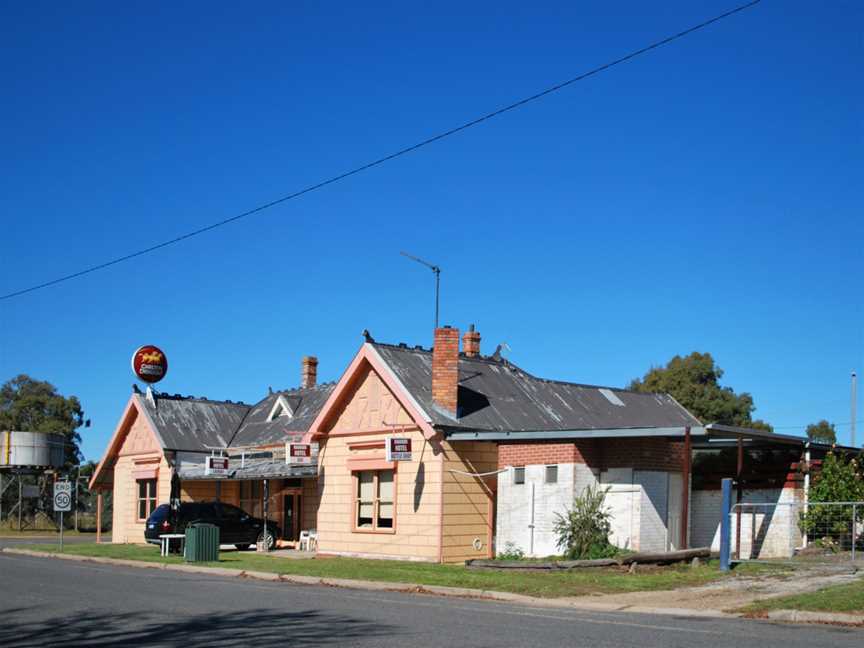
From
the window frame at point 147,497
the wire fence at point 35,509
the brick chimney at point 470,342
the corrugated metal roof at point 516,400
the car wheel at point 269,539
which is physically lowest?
the wire fence at point 35,509

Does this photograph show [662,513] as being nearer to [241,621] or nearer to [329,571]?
[329,571]

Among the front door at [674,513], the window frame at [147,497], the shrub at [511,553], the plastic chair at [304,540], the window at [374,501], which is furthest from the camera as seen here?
the window frame at [147,497]

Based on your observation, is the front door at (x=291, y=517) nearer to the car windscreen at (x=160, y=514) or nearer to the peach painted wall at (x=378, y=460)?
the car windscreen at (x=160, y=514)

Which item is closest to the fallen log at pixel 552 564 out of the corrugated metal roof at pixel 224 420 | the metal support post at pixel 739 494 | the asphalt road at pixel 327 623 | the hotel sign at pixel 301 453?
the metal support post at pixel 739 494

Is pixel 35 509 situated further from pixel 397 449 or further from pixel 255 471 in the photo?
pixel 397 449

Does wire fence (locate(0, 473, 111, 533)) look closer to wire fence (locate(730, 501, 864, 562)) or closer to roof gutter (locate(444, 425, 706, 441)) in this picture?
roof gutter (locate(444, 425, 706, 441))

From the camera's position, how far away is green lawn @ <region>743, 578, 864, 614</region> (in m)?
14.5

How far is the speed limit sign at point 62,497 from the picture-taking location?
3447 centimetres

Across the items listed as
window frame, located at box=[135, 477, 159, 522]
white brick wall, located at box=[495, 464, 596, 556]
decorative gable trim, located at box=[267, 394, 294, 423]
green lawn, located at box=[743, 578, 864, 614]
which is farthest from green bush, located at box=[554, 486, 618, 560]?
window frame, located at box=[135, 477, 159, 522]

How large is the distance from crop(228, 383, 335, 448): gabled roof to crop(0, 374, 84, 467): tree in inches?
1541

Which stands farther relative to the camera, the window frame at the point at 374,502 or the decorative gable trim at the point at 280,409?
the decorative gable trim at the point at 280,409

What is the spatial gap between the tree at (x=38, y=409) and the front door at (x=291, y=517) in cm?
4561

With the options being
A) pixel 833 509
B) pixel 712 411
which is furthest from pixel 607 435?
pixel 712 411

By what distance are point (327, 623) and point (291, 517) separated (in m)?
22.9
